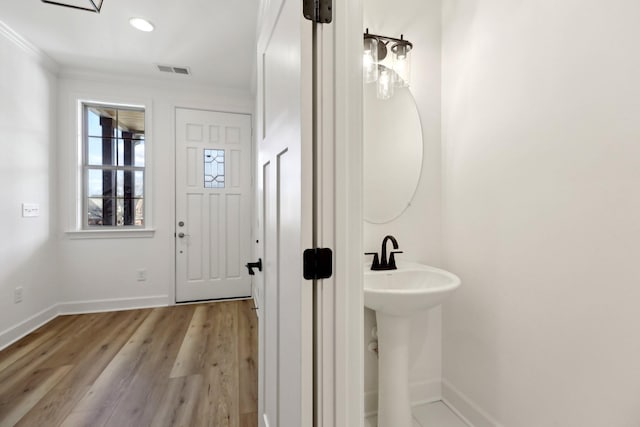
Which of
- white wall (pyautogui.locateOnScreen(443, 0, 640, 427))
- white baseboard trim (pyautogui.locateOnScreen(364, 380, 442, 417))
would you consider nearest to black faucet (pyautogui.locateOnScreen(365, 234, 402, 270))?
white wall (pyautogui.locateOnScreen(443, 0, 640, 427))

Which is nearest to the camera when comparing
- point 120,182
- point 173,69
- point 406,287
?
point 406,287

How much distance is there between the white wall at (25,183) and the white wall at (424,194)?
2.98 m

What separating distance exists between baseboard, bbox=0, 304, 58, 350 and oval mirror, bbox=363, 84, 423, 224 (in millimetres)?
3084

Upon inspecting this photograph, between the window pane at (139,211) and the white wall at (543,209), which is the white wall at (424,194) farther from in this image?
the window pane at (139,211)

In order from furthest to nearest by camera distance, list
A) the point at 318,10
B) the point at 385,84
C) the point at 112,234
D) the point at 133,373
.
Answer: the point at 112,234 < the point at 133,373 < the point at 385,84 < the point at 318,10

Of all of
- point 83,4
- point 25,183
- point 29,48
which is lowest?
point 25,183

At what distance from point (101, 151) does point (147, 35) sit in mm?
1505

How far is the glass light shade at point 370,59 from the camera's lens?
1550mm

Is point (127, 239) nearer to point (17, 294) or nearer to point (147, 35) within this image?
point (17, 294)

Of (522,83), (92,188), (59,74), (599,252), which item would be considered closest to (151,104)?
(59,74)

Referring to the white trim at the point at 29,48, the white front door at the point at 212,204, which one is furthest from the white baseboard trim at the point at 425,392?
the white trim at the point at 29,48

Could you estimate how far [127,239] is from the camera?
3.25m

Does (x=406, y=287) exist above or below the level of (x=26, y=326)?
above

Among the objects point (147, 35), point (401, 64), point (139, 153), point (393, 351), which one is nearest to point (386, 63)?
point (401, 64)
